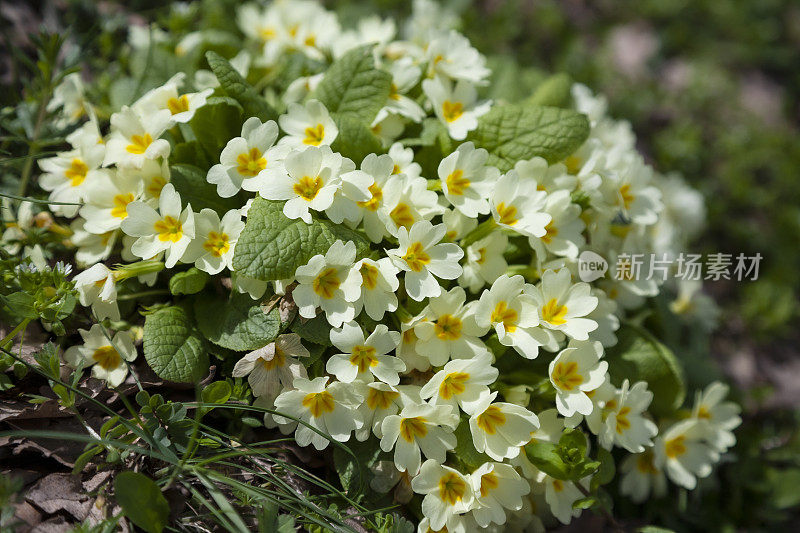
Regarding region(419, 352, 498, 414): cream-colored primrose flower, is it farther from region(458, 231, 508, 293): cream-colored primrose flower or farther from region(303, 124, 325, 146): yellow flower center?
region(303, 124, 325, 146): yellow flower center

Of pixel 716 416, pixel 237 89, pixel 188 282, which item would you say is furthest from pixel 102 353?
pixel 716 416

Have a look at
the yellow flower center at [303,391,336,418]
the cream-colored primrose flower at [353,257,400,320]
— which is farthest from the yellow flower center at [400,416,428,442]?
the cream-colored primrose flower at [353,257,400,320]

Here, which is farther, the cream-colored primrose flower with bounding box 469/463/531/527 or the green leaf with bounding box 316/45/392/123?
the green leaf with bounding box 316/45/392/123

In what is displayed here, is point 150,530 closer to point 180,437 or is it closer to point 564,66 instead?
point 180,437

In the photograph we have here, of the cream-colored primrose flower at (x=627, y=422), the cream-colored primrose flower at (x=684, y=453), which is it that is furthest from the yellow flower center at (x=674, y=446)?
the cream-colored primrose flower at (x=627, y=422)

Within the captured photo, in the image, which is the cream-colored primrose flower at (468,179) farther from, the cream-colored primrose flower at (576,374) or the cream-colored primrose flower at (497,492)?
the cream-colored primrose flower at (497,492)
